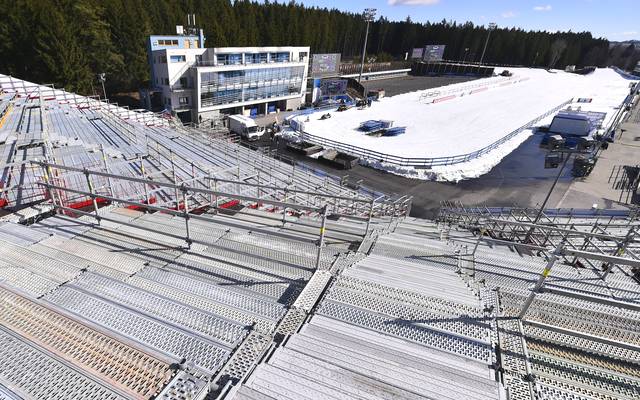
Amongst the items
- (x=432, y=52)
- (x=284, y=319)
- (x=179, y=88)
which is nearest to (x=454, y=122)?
(x=179, y=88)

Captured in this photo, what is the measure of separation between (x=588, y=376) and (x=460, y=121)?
147 feet

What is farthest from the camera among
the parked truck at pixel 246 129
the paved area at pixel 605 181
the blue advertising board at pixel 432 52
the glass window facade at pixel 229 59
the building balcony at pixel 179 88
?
the blue advertising board at pixel 432 52

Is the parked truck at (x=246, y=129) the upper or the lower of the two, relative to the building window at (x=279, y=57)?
lower

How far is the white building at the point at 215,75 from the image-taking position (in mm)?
33906

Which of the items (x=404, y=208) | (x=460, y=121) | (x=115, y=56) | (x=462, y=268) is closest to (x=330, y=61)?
(x=460, y=121)

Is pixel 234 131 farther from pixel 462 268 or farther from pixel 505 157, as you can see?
pixel 462 268

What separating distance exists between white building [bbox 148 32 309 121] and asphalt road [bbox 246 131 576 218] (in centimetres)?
1446

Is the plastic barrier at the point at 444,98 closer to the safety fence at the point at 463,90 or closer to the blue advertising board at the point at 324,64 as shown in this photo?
the safety fence at the point at 463,90

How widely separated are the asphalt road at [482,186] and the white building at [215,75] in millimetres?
14459

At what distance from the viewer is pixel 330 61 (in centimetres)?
5322

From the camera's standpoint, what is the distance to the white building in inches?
1335

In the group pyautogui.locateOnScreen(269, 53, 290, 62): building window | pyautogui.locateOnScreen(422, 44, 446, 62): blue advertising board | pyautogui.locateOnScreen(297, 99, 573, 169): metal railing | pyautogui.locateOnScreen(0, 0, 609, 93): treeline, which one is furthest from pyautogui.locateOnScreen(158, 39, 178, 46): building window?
pyautogui.locateOnScreen(422, 44, 446, 62): blue advertising board

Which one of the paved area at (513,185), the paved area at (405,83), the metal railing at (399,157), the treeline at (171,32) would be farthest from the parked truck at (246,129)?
the paved area at (405,83)

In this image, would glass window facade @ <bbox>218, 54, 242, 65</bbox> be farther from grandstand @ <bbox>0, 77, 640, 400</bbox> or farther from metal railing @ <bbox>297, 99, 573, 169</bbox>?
grandstand @ <bbox>0, 77, 640, 400</bbox>
